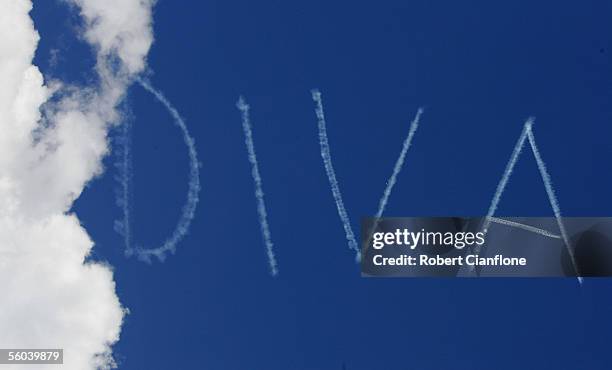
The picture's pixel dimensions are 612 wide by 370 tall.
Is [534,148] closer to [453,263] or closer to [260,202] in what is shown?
[453,263]

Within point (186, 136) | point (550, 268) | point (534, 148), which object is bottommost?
point (550, 268)

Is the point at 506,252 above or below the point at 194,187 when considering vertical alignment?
below

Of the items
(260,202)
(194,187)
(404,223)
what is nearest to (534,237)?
(404,223)

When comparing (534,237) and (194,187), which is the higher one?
(194,187)

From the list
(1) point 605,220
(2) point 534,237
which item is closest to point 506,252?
(2) point 534,237

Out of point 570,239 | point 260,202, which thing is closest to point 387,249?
point 260,202

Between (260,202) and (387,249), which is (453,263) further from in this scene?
(260,202)

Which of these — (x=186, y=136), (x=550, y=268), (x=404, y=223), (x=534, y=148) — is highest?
(x=186, y=136)

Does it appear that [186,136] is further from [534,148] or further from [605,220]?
[605,220]
